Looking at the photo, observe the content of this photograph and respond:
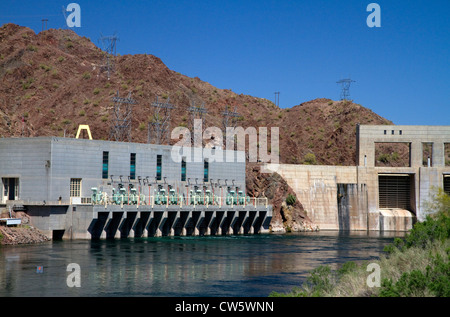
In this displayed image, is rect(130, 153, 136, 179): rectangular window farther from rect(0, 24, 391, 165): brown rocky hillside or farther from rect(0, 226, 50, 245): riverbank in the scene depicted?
rect(0, 24, 391, 165): brown rocky hillside

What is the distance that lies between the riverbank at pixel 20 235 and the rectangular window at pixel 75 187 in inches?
239

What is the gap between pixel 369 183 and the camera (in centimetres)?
9388

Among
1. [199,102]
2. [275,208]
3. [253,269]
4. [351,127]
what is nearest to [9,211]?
[253,269]

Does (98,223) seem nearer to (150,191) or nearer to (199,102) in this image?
(150,191)

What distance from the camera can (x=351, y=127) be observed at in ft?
501

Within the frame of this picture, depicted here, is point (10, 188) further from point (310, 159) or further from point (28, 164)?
point (310, 159)

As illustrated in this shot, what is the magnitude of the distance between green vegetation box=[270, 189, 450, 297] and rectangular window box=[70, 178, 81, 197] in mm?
38115

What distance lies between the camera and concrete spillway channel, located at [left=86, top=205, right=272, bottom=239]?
64.9 metres

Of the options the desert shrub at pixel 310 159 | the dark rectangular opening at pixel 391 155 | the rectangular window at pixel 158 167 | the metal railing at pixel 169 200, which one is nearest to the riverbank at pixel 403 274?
the metal railing at pixel 169 200

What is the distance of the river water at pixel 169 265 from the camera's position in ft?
119

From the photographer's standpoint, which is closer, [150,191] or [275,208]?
[150,191]

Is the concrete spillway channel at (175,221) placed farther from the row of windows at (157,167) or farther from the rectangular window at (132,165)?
the row of windows at (157,167)
